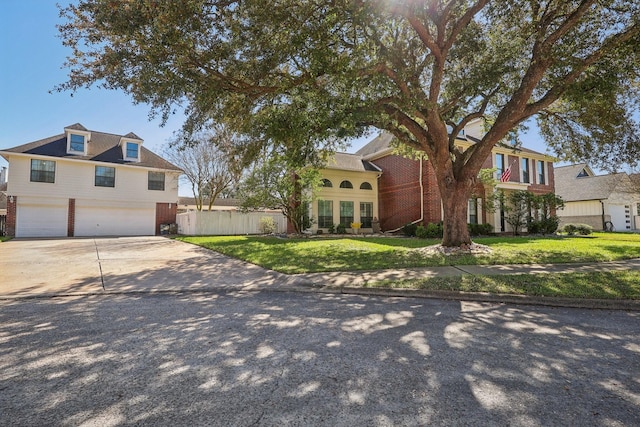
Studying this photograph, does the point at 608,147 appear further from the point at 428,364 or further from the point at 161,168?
the point at 161,168

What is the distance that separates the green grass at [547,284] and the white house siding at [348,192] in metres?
15.5

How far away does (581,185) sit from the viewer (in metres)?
30.9

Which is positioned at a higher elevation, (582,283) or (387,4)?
(387,4)

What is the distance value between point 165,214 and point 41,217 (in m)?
7.50

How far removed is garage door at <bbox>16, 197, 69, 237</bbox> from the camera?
2114 cm

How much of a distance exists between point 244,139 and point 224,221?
13497 mm

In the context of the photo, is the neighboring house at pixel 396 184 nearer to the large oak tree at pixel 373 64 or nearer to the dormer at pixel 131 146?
the large oak tree at pixel 373 64

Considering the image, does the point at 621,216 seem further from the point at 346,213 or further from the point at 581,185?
the point at 346,213

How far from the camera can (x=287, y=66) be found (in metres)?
10.5

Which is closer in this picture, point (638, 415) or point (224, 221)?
point (638, 415)

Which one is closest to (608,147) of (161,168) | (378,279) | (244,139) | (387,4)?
(387,4)

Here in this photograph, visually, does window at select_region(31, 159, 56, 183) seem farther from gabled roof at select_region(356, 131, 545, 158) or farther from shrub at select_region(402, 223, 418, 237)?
shrub at select_region(402, 223, 418, 237)

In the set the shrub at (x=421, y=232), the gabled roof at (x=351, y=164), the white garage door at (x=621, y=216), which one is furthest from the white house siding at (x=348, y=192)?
the white garage door at (x=621, y=216)

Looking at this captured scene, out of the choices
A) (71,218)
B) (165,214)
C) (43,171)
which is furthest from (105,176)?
(165,214)
